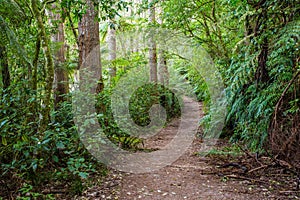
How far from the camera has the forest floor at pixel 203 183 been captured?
9.79 feet

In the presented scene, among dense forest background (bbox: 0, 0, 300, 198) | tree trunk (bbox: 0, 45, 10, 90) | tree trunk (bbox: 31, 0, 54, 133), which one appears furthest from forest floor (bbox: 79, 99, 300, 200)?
tree trunk (bbox: 0, 45, 10, 90)

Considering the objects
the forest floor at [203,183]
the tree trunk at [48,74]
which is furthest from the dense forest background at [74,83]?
the forest floor at [203,183]

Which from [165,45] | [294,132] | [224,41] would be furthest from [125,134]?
[165,45]

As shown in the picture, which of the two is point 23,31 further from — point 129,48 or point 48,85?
point 129,48

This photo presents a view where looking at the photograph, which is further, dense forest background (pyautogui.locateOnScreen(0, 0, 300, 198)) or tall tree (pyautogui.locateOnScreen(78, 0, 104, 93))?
tall tree (pyautogui.locateOnScreen(78, 0, 104, 93))

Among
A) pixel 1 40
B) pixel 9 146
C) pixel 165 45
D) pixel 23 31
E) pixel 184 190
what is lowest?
pixel 184 190

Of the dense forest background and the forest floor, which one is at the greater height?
the dense forest background

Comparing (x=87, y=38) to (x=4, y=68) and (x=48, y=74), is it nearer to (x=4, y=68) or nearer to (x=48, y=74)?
(x=4, y=68)

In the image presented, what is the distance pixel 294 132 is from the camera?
321cm

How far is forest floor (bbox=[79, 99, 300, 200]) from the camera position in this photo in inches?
117

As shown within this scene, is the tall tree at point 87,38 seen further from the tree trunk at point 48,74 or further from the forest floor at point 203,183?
the forest floor at point 203,183

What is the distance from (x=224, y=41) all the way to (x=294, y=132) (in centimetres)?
513

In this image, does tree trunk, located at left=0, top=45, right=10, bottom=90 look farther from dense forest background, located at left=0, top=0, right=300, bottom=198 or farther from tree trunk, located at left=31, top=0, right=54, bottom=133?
tree trunk, located at left=31, top=0, right=54, bottom=133

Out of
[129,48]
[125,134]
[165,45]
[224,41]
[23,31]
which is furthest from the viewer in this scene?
[129,48]
